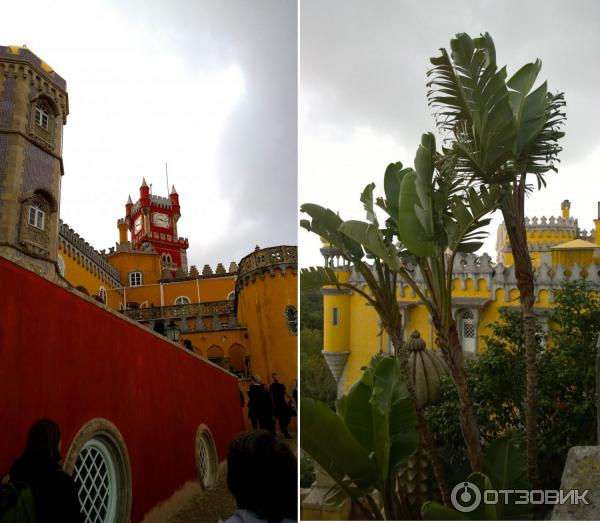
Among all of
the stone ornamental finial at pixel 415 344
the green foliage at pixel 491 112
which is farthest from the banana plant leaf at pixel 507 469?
the green foliage at pixel 491 112

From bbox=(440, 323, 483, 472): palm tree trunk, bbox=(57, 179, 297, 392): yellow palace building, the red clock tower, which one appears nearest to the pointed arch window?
bbox=(57, 179, 297, 392): yellow palace building

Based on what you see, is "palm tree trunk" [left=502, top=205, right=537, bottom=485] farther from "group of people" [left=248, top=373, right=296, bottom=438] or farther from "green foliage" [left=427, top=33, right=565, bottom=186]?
"group of people" [left=248, top=373, right=296, bottom=438]

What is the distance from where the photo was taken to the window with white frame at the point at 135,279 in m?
1.89

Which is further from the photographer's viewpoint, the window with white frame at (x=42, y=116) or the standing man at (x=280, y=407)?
the standing man at (x=280, y=407)

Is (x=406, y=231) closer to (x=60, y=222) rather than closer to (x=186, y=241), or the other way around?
(x=186, y=241)

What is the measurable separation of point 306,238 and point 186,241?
3.65ft

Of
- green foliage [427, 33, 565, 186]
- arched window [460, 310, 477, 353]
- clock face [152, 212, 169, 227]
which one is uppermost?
green foliage [427, 33, 565, 186]

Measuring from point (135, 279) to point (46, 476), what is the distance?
2.43 feet

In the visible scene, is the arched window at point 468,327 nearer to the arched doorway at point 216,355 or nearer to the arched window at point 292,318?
the arched window at point 292,318

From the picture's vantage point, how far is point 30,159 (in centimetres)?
163

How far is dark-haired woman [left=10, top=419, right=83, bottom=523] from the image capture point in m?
1.30

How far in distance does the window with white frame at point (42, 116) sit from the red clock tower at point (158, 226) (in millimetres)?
383
